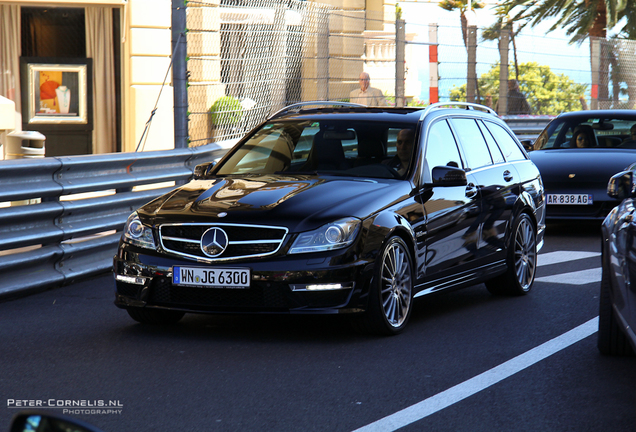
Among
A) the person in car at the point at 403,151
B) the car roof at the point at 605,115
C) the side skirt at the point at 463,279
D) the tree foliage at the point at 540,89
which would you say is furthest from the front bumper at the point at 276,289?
the tree foliage at the point at 540,89

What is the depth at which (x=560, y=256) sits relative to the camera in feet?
33.4

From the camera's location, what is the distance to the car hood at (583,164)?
11766 millimetres

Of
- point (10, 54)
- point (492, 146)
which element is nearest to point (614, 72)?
point (10, 54)

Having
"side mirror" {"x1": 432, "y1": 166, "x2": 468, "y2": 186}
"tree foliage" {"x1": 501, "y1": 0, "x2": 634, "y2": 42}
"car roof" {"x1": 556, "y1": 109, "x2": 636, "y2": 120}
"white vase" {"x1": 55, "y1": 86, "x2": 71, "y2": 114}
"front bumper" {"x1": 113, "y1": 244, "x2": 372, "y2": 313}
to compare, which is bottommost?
"front bumper" {"x1": 113, "y1": 244, "x2": 372, "y2": 313}

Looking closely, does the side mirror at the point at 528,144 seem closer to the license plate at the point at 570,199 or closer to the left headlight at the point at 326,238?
the license plate at the point at 570,199

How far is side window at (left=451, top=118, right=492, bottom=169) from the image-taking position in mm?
7566

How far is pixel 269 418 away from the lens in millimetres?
4375

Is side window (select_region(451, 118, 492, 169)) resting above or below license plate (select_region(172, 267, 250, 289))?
above

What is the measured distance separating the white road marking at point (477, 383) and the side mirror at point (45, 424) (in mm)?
2581

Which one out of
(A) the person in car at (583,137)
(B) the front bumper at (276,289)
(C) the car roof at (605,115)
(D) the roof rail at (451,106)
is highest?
(D) the roof rail at (451,106)

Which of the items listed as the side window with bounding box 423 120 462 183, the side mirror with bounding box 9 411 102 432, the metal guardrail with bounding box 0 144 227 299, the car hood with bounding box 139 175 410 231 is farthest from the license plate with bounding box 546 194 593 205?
the side mirror with bounding box 9 411 102 432

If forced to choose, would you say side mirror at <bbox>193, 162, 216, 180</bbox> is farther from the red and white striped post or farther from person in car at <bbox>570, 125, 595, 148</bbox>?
the red and white striped post

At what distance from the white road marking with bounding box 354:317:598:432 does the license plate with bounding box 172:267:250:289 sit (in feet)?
4.89

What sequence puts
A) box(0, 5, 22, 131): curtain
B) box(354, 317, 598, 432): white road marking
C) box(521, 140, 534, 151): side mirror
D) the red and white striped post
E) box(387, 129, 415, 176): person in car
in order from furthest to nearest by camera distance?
the red and white striped post → box(0, 5, 22, 131): curtain → box(521, 140, 534, 151): side mirror → box(387, 129, 415, 176): person in car → box(354, 317, 598, 432): white road marking
